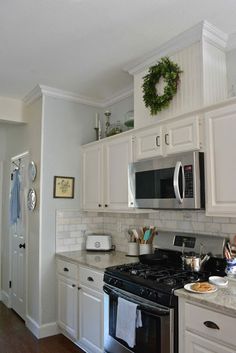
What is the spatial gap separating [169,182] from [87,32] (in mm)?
1351

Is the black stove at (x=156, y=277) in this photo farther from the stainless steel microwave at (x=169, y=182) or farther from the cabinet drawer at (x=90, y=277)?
the stainless steel microwave at (x=169, y=182)

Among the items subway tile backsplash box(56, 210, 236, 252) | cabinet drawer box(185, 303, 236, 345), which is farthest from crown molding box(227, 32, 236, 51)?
cabinet drawer box(185, 303, 236, 345)

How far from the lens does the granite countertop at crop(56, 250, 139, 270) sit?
276 centimetres

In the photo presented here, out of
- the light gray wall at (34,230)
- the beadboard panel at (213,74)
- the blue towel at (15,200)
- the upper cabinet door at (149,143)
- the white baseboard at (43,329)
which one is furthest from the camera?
the blue towel at (15,200)

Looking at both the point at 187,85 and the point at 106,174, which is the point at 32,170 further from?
the point at 187,85

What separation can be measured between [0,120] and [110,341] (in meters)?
2.81

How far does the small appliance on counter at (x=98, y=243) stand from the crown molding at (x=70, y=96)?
1.68 meters

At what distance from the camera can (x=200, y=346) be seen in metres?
1.73

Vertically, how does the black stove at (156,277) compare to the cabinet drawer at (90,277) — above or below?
above

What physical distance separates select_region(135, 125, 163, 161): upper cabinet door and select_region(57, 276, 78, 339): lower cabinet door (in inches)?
57.5

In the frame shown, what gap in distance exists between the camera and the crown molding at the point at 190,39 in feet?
7.51

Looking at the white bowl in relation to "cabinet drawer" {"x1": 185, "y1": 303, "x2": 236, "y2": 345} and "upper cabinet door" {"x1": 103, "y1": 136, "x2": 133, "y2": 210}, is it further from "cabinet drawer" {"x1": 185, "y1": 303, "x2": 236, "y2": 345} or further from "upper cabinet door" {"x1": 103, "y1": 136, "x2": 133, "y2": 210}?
"upper cabinet door" {"x1": 103, "y1": 136, "x2": 133, "y2": 210}

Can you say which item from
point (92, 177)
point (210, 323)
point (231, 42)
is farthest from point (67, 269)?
point (231, 42)

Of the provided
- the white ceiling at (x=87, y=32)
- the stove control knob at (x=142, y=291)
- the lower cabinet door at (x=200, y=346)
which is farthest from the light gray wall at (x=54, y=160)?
the lower cabinet door at (x=200, y=346)
